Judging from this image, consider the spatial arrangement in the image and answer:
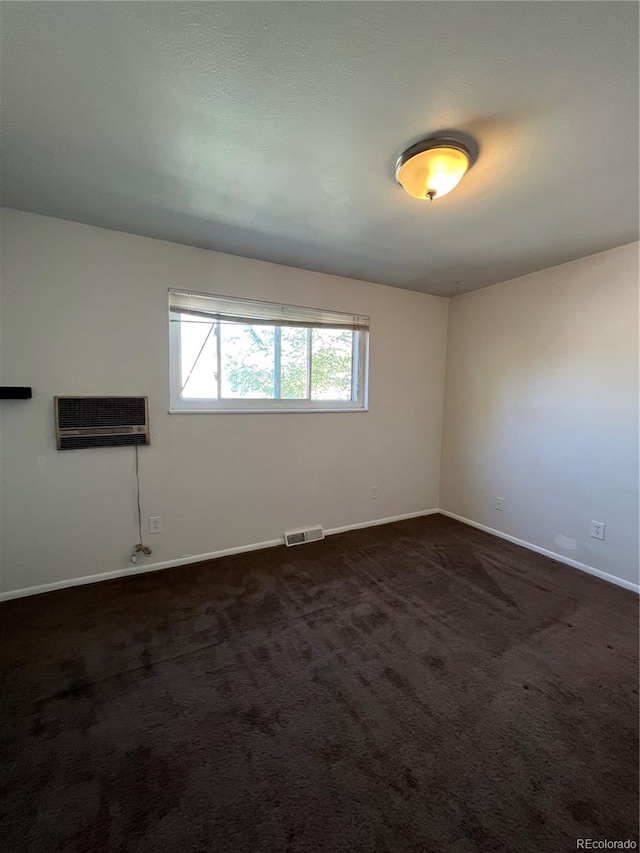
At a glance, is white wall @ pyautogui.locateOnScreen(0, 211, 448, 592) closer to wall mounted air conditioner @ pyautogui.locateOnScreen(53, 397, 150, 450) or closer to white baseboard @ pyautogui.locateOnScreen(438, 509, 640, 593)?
wall mounted air conditioner @ pyautogui.locateOnScreen(53, 397, 150, 450)

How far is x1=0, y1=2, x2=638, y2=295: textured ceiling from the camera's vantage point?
36.8 inches

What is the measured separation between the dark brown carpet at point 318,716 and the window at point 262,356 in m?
1.41

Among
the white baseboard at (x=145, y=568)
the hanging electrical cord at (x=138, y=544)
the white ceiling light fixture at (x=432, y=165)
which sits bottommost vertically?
the white baseboard at (x=145, y=568)

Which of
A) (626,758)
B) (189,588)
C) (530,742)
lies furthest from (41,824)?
(626,758)

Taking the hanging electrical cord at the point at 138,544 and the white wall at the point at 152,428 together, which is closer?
the white wall at the point at 152,428

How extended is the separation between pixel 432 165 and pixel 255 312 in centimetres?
165

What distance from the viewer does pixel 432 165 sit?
1383mm

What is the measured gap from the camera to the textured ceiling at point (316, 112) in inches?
36.8

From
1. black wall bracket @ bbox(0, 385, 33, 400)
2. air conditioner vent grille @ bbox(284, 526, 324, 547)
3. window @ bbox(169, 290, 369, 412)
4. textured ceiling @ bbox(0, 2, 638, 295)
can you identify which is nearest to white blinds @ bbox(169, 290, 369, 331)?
window @ bbox(169, 290, 369, 412)

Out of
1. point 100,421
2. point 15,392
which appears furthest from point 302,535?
point 15,392

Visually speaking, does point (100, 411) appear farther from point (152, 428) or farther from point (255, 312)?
point (255, 312)

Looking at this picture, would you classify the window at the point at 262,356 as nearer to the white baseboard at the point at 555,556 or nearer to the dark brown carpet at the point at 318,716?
the dark brown carpet at the point at 318,716

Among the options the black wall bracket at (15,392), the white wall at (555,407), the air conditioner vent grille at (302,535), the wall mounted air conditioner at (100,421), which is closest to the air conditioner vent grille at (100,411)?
the wall mounted air conditioner at (100,421)

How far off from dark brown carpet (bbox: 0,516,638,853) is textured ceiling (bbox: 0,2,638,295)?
2319 mm
